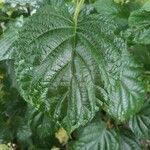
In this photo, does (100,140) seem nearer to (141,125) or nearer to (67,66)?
(141,125)

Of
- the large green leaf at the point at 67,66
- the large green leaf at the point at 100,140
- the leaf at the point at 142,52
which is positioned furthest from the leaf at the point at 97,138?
the large green leaf at the point at 67,66

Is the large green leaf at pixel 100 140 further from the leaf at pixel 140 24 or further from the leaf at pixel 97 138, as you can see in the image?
the leaf at pixel 140 24

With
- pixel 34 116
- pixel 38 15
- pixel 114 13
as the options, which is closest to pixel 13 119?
pixel 34 116

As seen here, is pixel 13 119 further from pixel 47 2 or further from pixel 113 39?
pixel 113 39

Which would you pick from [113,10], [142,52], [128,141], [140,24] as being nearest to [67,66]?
[140,24]

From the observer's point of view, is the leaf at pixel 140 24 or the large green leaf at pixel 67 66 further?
the leaf at pixel 140 24

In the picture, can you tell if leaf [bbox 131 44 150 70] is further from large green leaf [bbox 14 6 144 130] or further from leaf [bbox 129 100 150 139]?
large green leaf [bbox 14 6 144 130]
